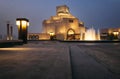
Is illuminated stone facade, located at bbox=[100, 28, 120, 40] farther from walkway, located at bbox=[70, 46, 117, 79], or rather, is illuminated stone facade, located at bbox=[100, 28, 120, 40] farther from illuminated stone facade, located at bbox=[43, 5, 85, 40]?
walkway, located at bbox=[70, 46, 117, 79]

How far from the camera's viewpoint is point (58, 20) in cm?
6456

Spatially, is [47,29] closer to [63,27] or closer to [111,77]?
[63,27]

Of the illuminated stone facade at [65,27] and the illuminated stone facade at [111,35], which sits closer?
the illuminated stone facade at [111,35]

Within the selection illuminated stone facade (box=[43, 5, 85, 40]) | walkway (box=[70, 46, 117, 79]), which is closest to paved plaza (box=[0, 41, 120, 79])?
walkway (box=[70, 46, 117, 79])

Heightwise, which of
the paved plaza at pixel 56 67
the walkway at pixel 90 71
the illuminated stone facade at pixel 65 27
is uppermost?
the illuminated stone facade at pixel 65 27

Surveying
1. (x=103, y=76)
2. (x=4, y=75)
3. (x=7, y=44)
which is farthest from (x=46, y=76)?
(x=7, y=44)

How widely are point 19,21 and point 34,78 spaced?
50.3ft

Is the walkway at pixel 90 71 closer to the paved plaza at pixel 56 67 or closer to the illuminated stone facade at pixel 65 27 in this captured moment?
the paved plaza at pixel 56 67

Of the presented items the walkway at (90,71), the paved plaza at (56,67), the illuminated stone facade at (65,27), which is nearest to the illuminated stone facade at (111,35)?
the illuminated stone facade at (65,27)

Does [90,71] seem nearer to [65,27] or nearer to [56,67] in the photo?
[56,67]

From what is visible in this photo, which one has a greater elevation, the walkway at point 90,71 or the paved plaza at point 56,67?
the paved plaza at point 56,67

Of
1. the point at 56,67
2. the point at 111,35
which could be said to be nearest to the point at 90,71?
the point at 56,67

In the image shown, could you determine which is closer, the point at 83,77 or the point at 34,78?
Answer: the point at 34,78

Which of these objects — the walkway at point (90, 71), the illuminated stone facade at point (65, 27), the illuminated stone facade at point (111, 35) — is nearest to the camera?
the walkway at point (90, 71)
